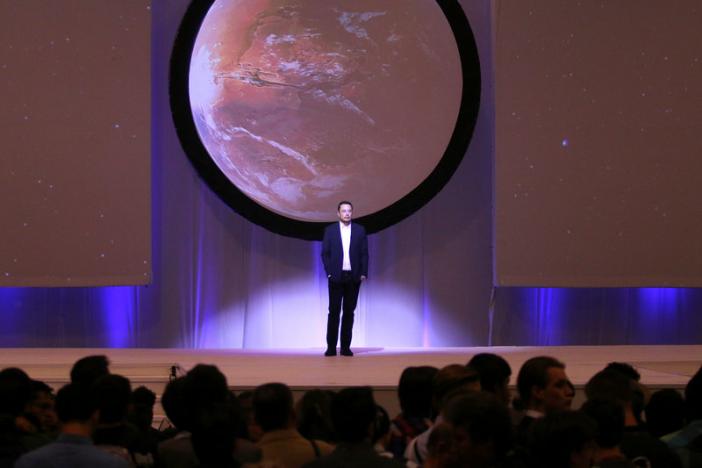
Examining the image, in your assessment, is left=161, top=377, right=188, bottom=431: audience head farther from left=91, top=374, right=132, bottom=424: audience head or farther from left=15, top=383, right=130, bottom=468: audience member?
left=15, top=383, right=130, bottom=468: audience member

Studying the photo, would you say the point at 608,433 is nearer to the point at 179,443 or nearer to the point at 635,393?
the point at 635,393

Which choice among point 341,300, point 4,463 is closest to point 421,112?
point 341,300

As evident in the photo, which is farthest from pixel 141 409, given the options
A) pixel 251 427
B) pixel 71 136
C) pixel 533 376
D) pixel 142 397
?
pixel 71 136

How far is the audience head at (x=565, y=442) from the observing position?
7.67 feet

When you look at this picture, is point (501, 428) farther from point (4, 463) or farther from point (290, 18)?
point (290, 18)

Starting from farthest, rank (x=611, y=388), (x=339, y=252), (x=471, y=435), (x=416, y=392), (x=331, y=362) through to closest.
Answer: (x=339, y=252)
(x=331, y=362)
(x=416, y=392)
(x=611, y=388)
(x=471, y=435)

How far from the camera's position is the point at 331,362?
729 centimetres

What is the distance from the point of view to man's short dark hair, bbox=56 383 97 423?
8.66 feet

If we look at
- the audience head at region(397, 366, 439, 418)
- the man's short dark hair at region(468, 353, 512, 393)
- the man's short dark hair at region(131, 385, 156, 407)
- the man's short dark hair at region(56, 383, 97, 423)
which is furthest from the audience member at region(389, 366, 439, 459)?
the man's short dark hair at region(131, 385, 156, 407)

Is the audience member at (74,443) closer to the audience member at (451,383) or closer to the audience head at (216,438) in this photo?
the audience head at (216,438)

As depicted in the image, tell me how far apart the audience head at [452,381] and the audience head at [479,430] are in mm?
642

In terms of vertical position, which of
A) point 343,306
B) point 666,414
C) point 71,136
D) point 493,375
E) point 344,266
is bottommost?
point 666,414

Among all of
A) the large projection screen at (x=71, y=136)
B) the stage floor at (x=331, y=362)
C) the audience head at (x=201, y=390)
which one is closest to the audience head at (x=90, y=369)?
the audience head at (x=201, y=390)

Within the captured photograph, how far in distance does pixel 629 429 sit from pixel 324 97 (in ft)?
19.6
